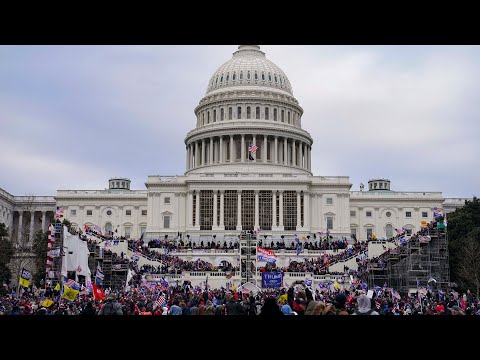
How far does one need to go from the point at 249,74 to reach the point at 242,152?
19.1 meters

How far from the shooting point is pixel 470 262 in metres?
74.4

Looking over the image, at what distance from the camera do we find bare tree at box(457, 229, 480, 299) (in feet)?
233

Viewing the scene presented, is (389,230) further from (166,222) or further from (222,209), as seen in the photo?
(166,222)

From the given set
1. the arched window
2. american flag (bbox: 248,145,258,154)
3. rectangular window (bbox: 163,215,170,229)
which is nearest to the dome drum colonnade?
american flag (bbox: 248,145,258,154)

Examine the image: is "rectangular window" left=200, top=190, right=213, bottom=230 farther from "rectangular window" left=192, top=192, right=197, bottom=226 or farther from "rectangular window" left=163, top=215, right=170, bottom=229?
"rectangular window" left=163, top=215, right=170, bottom=229

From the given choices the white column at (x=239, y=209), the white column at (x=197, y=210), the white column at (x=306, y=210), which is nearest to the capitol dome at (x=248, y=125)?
the white column at (x=306, y=210)

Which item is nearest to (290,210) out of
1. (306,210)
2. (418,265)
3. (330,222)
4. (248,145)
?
(306,210)

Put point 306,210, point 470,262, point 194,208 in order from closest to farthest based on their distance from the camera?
point 470,262, point 306,210, point 194,208

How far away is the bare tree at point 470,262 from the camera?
71.1 metres

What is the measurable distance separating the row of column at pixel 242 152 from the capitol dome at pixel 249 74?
1221cm

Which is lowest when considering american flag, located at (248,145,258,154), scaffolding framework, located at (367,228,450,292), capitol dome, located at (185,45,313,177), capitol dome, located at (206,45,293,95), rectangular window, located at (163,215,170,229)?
scaffolding framework, located at (367,228,450,292)

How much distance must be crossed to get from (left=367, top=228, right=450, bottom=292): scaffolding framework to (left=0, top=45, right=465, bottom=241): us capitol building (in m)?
38.7
